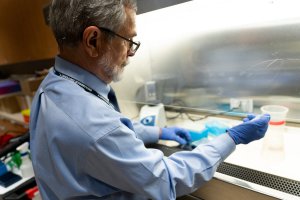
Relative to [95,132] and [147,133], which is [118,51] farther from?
[147,133]

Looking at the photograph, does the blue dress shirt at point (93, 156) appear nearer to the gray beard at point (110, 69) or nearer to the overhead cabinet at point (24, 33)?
the gray beard at point (110, 69)

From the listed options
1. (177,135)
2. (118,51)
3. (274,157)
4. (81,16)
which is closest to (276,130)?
(274,157)

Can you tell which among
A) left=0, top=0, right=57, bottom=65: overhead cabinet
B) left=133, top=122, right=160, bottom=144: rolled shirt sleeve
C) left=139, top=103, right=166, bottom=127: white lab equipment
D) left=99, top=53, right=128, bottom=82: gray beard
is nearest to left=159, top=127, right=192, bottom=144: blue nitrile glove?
left=133, top=122, right=160, bottom=144: rolled shirt sleeve

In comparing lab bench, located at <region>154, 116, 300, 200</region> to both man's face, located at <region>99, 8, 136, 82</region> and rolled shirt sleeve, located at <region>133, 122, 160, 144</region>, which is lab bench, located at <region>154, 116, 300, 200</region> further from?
man's face, located at <region>99, 8, 136, 82</region>

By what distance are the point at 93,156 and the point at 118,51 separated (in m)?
0.35

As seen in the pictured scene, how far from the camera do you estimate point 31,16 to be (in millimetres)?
1859

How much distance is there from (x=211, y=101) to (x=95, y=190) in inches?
34.1

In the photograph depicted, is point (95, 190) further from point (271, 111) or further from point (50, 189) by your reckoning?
point (271, 111)

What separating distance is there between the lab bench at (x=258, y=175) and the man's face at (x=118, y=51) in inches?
20.0

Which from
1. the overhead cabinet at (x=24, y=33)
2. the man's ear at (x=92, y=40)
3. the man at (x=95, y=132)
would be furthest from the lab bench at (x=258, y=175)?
the overhead cabinet at (x=24, y=33)

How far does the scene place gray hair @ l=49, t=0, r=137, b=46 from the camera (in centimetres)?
73

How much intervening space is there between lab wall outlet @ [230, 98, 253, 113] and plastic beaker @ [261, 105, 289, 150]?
0.21m

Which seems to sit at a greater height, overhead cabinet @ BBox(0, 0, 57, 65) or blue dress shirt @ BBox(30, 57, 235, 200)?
overhead cabinet @ BBox(0, 0, 57, 65)

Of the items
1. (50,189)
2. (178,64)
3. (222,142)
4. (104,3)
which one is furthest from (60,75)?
(178,64)
